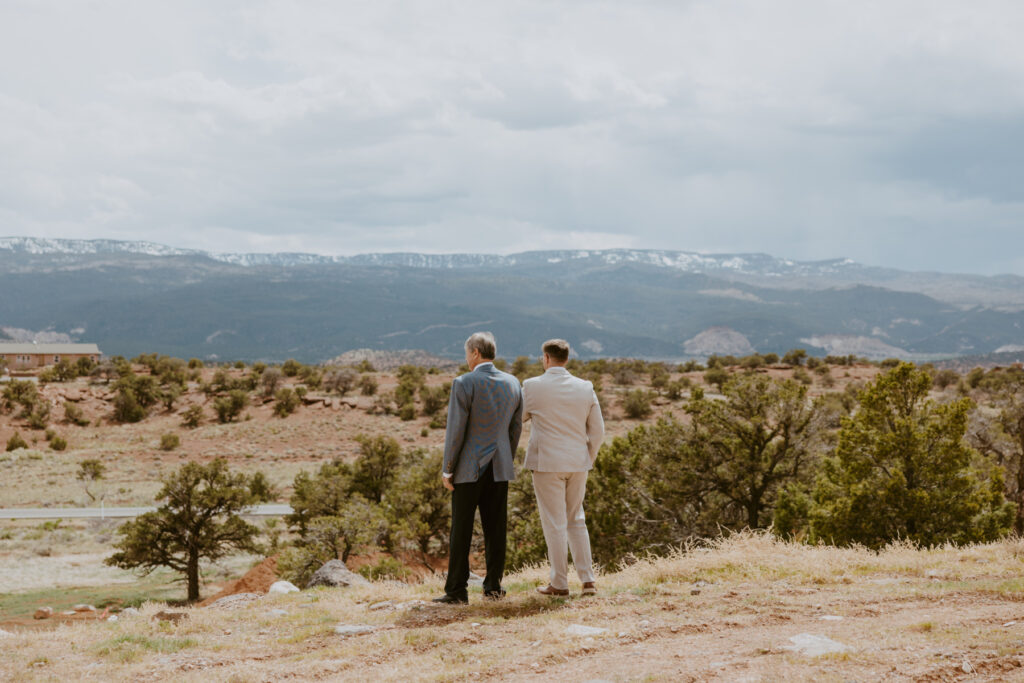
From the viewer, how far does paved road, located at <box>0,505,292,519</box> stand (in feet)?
126

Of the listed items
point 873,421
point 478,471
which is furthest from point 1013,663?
point 873,421

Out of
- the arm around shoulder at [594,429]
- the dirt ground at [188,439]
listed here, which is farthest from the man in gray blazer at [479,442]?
the dirt ground at [188,439]

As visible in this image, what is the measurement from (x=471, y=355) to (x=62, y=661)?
446 cm

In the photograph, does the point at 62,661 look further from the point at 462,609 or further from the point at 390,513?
the point at 390,513

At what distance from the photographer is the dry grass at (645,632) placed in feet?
17.0

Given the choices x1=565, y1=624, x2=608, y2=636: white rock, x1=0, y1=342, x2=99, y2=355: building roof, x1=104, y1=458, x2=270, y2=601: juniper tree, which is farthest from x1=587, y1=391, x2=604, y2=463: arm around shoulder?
x1=0, y1=342, x2=99, y2=355: building roof

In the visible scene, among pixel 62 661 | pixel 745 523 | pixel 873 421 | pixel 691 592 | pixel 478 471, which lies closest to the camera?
pixel 62 661

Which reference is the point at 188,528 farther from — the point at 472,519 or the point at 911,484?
the point at 911,484

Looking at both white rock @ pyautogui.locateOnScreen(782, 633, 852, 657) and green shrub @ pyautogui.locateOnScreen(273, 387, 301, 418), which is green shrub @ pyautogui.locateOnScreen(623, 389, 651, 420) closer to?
green shrub @ pyautogui.locateOnScreen(273, 387, 301, 418)

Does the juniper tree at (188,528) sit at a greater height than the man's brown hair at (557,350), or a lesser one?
lesser

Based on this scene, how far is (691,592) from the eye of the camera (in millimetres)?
7734

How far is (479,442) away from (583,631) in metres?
1.97

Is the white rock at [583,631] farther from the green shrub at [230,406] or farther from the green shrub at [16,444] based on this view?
the green shrub at [230,406]

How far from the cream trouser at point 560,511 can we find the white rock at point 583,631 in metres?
0.99
